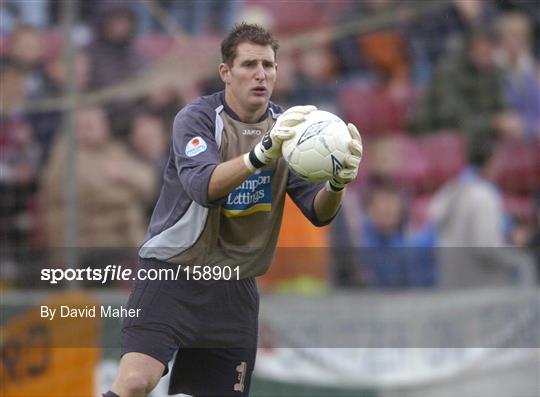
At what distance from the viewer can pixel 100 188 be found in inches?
343

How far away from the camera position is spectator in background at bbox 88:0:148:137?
29.5 feet

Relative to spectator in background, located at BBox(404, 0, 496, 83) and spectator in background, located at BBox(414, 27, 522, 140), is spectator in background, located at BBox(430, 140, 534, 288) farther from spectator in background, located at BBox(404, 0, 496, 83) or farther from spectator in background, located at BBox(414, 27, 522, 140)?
spectator in background, located at BBox(404, 0, 496, 83)

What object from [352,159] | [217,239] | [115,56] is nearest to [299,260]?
[115,56]

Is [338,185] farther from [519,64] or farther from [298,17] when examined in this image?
[519,64]

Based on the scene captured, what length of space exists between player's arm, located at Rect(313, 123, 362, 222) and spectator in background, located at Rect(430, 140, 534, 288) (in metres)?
3.49

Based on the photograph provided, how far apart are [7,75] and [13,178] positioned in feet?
2.71

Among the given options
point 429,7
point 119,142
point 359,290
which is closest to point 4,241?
point 119,142

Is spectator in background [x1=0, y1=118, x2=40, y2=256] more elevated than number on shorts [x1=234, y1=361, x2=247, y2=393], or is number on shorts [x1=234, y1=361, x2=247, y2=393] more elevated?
spectator in background [x1=0, y1=118, x2=40, y2=256]

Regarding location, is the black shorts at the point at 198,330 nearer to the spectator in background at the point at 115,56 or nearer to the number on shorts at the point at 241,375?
the number on shorts at the point at 241,375

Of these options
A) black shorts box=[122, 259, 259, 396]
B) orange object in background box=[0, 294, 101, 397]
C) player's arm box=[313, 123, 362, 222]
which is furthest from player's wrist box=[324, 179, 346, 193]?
orange object in background box=[0, 294, 101, 397]

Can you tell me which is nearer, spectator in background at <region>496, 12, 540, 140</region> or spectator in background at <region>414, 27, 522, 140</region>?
spectator in background at <region>414, 27, 522, 140</region>

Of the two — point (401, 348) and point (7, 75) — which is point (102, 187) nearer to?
point (7, 75)

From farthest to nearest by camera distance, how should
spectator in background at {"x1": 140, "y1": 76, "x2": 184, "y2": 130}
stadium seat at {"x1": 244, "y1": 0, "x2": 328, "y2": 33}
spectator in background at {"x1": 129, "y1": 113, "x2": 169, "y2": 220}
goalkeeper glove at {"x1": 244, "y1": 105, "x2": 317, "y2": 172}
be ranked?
stadium seat at {"x1": 244, "y1": 0, "x2": 328, "y2": 33}, spectator in background at {"x1": 140, "y1": 76, "x2": 184, "y2": 130}, spectator in background at {"x1": 129, "y1": 113, "x2": 169, "y2": 220}, goalkeeper glove at {"x1": 244, "y1": 105, "x2": 317, "y2": 172}

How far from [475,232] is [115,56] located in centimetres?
324
